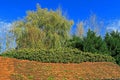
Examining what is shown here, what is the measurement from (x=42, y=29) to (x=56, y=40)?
1845 mm

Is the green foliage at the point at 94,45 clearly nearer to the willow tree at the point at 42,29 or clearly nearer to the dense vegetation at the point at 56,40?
the dense vegetation at the point at 56,40

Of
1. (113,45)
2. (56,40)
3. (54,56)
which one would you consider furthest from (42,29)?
(54,56)

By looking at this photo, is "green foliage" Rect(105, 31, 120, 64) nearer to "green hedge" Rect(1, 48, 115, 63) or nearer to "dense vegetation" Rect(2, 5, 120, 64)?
"dense vegetation" Rect(2, 5, 120, 64)

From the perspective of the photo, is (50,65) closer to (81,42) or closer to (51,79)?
(51,79)

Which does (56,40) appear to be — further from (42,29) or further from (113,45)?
(113,45)

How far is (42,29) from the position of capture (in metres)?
30.0

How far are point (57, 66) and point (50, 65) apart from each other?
0.41 metres

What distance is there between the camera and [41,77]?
15.3m

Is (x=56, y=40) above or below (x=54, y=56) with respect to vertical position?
above

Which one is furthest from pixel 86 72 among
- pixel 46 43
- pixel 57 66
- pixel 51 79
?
pixel 46 43

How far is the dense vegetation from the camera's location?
19.4m

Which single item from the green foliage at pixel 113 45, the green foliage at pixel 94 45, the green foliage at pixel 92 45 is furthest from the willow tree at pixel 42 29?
the green foliage at pixel 94 45

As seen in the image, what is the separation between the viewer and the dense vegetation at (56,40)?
762 inches

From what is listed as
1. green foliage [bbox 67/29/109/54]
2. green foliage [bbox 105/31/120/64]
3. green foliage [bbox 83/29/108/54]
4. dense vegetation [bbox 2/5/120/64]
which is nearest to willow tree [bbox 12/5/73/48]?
dense vegetation [bbox 2/5/120/64]
